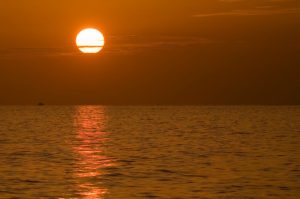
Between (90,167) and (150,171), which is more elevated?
(90,167)

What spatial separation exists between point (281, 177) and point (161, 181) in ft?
23.5

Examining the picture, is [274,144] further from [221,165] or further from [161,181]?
[161,181]

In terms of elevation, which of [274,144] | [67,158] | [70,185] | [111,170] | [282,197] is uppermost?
[274,144]

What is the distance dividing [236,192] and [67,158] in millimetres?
21581

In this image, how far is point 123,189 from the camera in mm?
37375

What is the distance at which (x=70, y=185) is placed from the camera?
127 feet

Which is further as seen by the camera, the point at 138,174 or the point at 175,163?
the point at 175,163

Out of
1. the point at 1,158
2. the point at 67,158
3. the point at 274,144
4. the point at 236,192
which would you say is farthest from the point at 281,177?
the point at 274,144

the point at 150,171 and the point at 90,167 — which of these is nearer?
the point at 150,171

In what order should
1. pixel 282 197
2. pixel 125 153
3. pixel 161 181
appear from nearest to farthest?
pixel 282 197 < pixel 161 181 < pixel 125 153

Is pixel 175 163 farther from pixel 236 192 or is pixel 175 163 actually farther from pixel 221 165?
pixel 236 192

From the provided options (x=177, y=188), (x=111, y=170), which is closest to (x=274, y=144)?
(x=111, y=170)

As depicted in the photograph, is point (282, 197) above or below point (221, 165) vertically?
below

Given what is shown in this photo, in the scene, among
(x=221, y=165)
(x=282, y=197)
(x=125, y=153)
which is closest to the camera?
(x=282, y=197)
